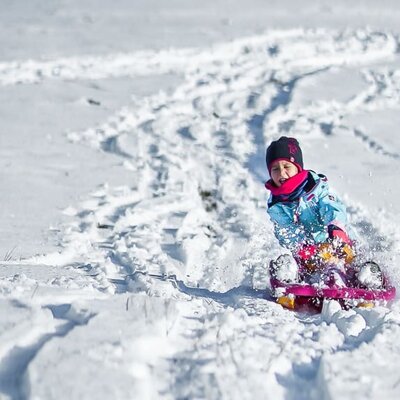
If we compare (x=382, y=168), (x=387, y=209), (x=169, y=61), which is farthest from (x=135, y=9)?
(x=387, y=209)

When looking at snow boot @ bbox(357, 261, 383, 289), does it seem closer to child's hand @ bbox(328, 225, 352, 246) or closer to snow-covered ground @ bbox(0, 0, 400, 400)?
snow-covered ground @ bbox(0, 0, 400, 400)

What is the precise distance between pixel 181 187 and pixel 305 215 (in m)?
1.97

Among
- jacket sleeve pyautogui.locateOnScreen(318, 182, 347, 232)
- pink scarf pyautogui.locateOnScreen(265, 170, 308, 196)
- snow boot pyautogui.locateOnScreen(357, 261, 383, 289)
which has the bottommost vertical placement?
snow boot pyautogui.locateOnScreen(357, 261, 383, 289)

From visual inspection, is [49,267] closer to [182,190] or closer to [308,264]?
[308,264]

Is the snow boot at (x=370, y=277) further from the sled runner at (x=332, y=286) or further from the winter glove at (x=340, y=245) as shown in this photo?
the winter glove at (x=340, y=245)

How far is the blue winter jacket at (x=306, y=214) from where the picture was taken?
499cm

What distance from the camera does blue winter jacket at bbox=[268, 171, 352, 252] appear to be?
499 centimetres

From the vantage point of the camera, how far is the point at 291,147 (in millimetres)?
5223

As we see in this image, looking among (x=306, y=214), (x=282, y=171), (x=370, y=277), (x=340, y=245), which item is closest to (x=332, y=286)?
(x=370, y=277)

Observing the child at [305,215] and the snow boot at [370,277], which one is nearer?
the snow boot at [370,277]

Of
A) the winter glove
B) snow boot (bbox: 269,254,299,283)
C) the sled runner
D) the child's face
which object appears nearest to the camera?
the sled runner

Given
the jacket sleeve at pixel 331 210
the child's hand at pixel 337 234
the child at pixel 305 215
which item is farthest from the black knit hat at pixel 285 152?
the child's hand at pixel 337 234

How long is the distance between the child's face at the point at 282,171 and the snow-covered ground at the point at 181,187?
0.64 m

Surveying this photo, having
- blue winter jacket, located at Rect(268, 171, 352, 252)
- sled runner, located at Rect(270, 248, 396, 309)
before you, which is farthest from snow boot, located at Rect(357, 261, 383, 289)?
blue winter jacket, located at Rect(268, 171, 352, 252)
